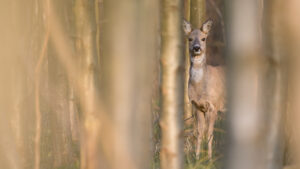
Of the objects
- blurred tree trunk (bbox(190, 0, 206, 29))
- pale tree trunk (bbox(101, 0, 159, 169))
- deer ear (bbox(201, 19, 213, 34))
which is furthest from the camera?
blurred tree trunk (bbox(190, 0, 206, 29))

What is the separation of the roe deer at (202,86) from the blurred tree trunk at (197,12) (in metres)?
0.46

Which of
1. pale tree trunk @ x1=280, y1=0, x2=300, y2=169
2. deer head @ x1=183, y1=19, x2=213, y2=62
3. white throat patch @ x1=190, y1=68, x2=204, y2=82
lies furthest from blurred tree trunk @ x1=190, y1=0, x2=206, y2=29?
pale tree trunk @ x1=280, y1=0, x2=300, y2=169

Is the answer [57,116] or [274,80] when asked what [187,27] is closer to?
[57,116]

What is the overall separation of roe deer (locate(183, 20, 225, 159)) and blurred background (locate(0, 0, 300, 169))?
3325mm

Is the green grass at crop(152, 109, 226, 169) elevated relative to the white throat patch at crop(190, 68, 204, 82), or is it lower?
lower

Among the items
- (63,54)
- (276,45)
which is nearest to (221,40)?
(63,54)

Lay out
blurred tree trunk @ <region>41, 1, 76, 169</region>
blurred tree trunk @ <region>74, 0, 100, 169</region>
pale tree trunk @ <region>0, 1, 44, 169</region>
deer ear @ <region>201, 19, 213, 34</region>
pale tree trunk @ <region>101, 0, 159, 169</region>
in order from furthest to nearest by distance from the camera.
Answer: deer ear @ <region>201, 19, 213, 34</region> → blurred tree trunk @ <region>41, 1, 76, 169</region> → pale tree trunk @ <region>0, 1, 44, 169</region> → blurred tree trunk @ <region>74, 0, 100, 169</region> → pale tree trunk @ <region>101, 0, 159, 169</region>

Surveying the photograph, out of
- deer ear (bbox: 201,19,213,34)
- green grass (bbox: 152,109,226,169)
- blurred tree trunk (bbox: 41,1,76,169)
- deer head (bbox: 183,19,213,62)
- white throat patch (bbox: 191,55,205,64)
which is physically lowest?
green grass (bbox: 152,109,226,169)

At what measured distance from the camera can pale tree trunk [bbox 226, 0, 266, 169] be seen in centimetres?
387

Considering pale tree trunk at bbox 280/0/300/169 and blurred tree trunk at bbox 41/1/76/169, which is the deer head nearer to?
blurred tree trunk at bbox 41/1/76/169

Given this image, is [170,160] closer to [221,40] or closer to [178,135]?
[178,135]

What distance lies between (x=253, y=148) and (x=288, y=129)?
0.57 m

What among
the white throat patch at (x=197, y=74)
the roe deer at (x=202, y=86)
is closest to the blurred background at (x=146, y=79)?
the roe deer at (x=202, y=86)

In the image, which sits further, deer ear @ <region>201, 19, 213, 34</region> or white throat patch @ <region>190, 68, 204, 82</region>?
white throat patch @ <region>190, 68, 204, 82</region>
